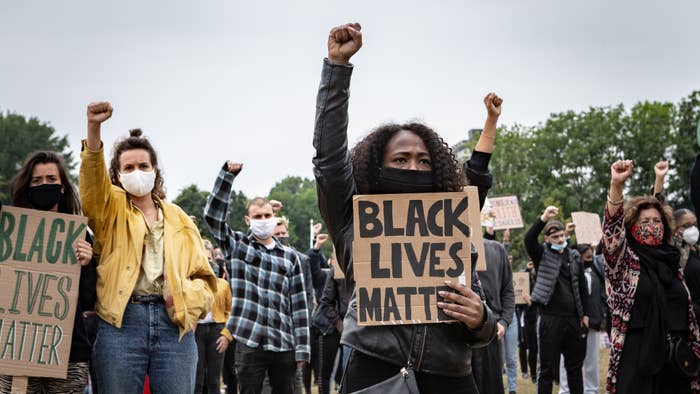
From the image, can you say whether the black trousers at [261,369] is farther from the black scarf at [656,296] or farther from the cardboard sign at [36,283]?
the black scarf at [656,296]

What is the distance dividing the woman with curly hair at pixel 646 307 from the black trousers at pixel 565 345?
413 cm

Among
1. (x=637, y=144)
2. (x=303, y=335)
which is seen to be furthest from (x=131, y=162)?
(x=637, y=144)

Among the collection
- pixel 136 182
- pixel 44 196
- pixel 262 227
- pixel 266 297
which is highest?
pixel 136 182

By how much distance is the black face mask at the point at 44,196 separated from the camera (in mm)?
5832

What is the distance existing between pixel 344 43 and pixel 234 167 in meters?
3.55

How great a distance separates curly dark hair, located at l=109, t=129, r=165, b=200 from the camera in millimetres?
6000

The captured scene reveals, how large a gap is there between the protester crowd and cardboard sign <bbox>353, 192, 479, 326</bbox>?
8 centimetres

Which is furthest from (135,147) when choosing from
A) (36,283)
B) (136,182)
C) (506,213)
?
(506,213)

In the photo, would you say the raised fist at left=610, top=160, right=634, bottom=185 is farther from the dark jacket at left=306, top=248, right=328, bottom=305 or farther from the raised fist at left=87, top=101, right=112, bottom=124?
the dark jacket at left=306, top=248, right=328, bottom=305

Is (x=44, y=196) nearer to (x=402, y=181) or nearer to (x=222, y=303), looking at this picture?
(x=402, y=181)

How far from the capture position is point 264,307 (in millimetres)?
8633

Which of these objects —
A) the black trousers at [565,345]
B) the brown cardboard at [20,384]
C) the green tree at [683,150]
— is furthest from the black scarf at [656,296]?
the green tree at [683,150]

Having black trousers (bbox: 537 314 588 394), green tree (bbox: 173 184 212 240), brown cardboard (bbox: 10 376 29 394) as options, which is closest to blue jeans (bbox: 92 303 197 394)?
brown cardboard (bbox: 10 376 29 394)

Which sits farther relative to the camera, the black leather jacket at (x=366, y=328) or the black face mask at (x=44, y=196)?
the black face mask at (x=44, y=196)
